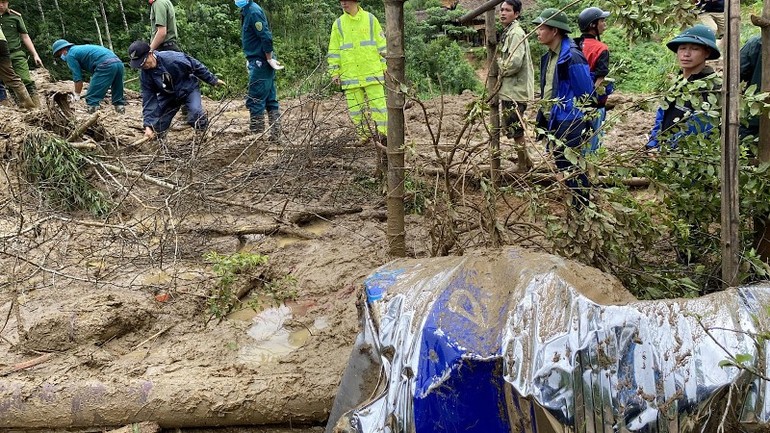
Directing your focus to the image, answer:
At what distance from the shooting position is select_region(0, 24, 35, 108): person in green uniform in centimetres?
721

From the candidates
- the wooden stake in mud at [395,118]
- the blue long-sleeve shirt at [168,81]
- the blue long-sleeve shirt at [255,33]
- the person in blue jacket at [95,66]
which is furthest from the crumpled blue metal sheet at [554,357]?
the person in blue jacket at [95,66]

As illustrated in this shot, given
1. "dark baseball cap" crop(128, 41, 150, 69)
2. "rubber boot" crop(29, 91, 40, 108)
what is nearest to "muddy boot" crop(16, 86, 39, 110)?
"rubber boot" crop(29, 91, 40, 108)

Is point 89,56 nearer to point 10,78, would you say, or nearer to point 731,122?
point 10,78

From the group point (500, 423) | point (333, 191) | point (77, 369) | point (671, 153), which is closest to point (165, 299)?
point (77, 369)

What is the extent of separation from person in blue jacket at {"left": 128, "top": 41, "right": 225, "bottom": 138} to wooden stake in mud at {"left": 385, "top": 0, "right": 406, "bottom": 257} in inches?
121

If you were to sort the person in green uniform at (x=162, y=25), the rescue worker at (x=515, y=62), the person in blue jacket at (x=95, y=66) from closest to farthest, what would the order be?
the rescue worker at (x=515, y=62) → the person in green uniform at (x=162, y=25) → the person in blue jacket at (x=95, y=66)

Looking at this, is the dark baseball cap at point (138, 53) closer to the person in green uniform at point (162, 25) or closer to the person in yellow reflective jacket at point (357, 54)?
the person in green uniform at point (162, 25)

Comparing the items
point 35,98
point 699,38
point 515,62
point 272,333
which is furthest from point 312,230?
point 35,98

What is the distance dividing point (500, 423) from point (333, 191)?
3.76m

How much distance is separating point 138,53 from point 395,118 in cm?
350

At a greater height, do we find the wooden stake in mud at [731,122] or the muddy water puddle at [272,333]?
the wooden stake in mud at [731,122]

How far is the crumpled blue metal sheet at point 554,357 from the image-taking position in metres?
1.62

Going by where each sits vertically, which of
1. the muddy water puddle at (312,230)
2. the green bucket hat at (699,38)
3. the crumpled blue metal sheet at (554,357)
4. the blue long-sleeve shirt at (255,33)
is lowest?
the muddy water puddle at (312,230)

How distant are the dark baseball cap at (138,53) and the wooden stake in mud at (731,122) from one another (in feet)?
15.9
